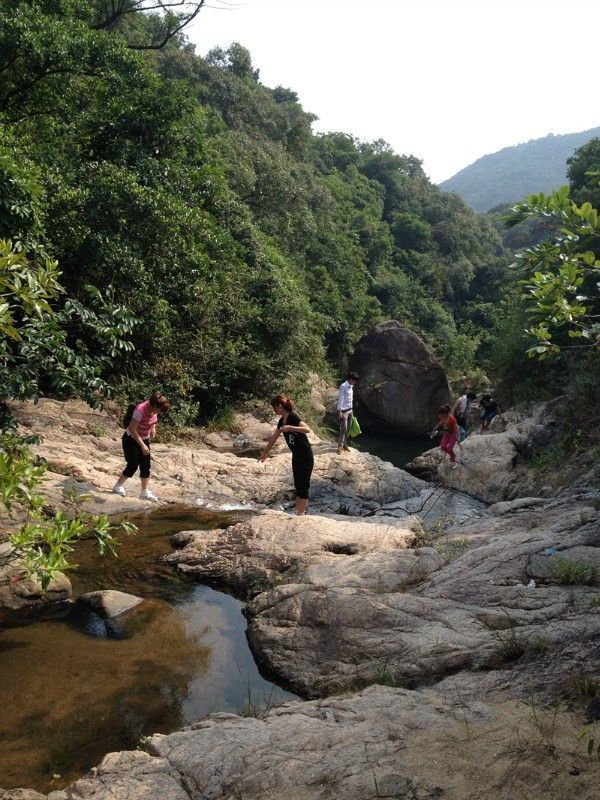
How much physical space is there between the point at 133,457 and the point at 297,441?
249 centimetres

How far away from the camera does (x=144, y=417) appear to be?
855cm

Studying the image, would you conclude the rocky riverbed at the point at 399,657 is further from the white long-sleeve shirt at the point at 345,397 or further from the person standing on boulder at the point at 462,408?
the person standing on boulder at the point at 462,408

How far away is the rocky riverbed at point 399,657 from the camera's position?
10.5ft

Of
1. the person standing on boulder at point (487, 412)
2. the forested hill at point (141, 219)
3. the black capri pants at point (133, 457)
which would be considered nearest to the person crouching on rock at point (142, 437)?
the black capri pants at point (133, 457)

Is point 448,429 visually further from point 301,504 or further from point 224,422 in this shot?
point 224,422

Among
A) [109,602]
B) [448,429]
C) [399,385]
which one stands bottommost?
[399,385]

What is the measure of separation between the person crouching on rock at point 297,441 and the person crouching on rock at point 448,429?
4516mm

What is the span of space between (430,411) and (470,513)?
15067 millimetres

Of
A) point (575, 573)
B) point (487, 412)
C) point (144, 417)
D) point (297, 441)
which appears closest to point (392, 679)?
point (575, 573)

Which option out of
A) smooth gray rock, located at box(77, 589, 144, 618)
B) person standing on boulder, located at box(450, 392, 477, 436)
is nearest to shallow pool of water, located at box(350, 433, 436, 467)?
person standing on boulder, located at box(450, 392, 477, 436)

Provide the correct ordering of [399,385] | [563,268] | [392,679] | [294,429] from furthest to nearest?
1. [399,385]
2. [294,429]
3. [392,679]
4. [563,268]

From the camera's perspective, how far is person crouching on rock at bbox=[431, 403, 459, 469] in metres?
12.1

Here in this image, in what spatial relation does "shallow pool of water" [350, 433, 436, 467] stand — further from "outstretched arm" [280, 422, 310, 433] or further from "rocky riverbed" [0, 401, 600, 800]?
"outstretched arm" [280, 422, 310, 433]

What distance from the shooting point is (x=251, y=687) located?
496cm
